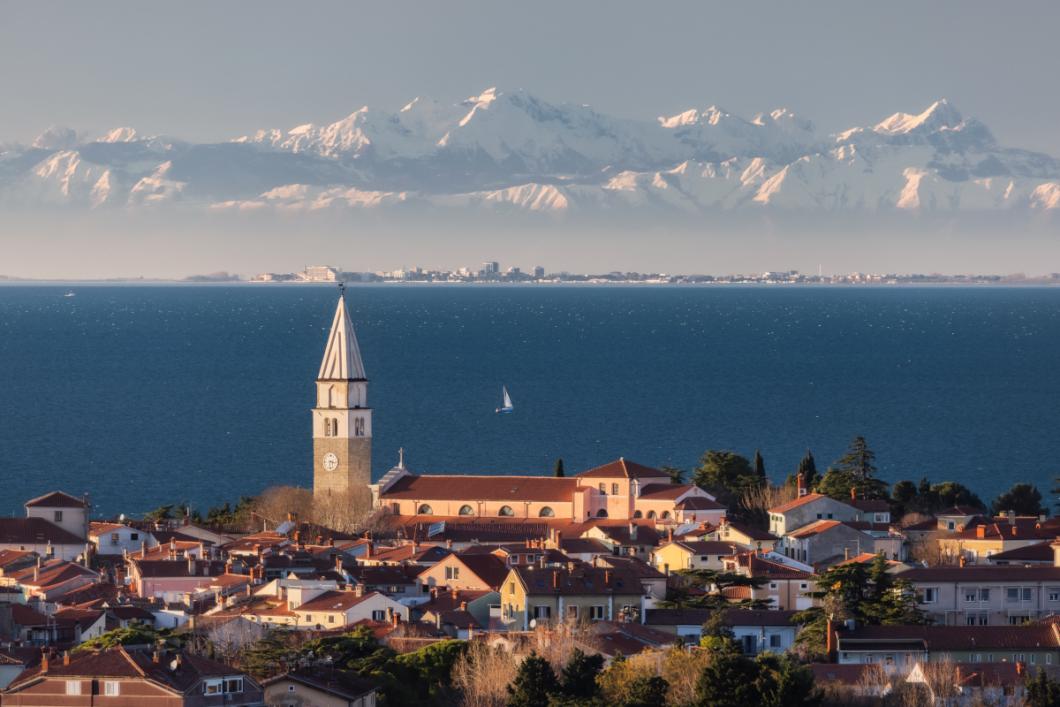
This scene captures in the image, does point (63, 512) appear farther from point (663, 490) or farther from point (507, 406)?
point (507, 406)

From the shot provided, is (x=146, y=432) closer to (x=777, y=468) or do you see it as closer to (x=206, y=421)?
(x=206, y=421)

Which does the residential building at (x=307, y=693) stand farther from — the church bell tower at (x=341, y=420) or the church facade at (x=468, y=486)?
the church bell tower at (x=341, y=420)

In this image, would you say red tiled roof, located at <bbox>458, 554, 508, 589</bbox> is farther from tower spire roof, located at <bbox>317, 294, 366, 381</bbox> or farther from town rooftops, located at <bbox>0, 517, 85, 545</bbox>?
tower spire roof, located at <bbox>317, 294, 366, 381</bbox>

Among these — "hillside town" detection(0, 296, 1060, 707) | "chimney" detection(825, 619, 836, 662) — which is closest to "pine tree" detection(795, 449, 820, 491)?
"hillside town" detection(0, 296, 1060, 707)

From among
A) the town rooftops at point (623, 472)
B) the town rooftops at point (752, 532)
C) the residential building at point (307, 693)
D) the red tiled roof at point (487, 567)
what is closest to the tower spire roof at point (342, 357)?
the town rooftops at point (623, 472)

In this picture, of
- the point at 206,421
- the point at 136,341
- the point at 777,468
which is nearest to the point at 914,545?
the point at 777,468

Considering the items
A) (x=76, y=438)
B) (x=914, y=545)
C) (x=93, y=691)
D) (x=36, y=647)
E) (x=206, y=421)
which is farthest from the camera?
(x=206, y=421)
